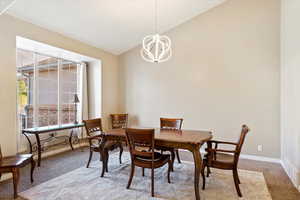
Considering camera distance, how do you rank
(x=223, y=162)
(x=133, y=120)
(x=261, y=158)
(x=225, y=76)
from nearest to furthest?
(x=223, y=162) < (x=261, y=158) < (x=225, y=76) < (x=133, y=120)

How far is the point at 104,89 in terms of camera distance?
5.24 m

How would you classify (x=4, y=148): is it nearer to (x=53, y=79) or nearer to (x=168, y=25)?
(x=53, y=79)

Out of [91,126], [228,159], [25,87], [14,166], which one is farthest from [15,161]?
[228,159]

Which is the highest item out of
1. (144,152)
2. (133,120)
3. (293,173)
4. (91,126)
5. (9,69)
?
(9,69)

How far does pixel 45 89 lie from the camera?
4.36 meters

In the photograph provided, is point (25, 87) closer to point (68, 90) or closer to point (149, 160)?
point (68, 90)

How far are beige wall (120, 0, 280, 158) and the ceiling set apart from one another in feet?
Result: 1.73

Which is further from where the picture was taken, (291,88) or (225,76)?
(225,76)

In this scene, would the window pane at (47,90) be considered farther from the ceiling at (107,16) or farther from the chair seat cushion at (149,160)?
the chair seat cushion at (149,160)

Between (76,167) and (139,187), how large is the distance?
150cm

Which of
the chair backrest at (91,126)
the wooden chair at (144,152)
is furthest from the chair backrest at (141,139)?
the chair backrest at (91,126)

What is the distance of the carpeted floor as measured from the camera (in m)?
2.57

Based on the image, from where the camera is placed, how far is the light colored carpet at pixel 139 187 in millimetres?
2455

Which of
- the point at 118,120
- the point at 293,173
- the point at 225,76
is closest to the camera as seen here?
the point at 293,173
